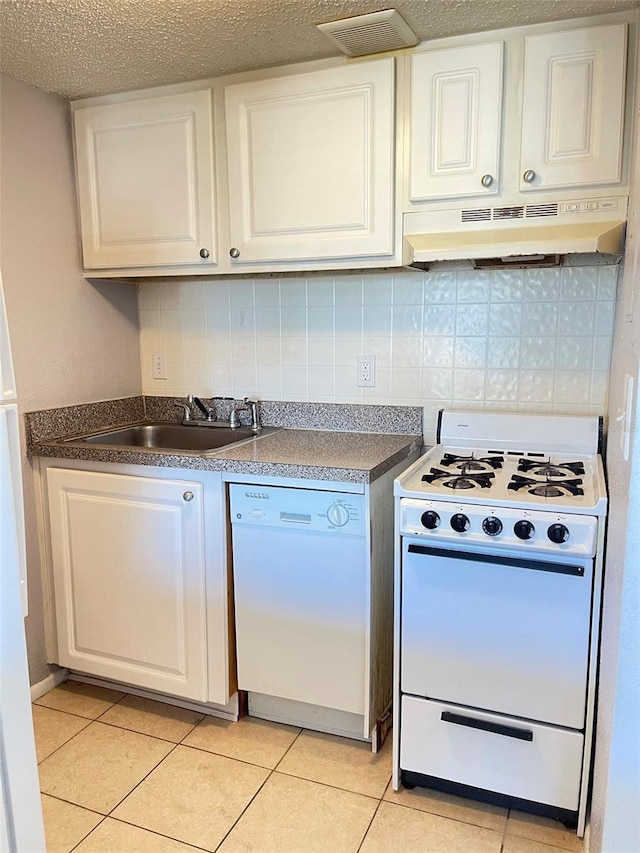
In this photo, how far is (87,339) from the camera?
96.1 inches

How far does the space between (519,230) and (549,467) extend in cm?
73

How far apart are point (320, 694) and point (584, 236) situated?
157cm

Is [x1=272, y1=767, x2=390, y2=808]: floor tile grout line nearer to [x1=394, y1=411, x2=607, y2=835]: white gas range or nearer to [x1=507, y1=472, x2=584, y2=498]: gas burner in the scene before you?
[x1=394, y1=411, x2=607, y2=835]: white gas range

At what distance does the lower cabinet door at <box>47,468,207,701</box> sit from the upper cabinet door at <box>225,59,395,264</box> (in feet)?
2.96

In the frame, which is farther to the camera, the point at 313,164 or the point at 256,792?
the point at 313,164

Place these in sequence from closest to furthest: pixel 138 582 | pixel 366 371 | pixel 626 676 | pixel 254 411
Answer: pixel 626 676 → pixel 138 582 → pixel 366 371 → pixel 254 411

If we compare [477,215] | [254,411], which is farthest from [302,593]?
[477,215]

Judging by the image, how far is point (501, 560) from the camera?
1.59m

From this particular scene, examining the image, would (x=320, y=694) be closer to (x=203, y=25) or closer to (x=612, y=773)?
(x=612, y=773)

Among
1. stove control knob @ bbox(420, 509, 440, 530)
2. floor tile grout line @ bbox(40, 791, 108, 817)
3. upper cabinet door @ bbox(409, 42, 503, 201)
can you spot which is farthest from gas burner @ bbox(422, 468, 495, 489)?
floor tile grout line @ bbox(40, 791, 108, 817)

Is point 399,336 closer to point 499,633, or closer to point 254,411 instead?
point 254,411

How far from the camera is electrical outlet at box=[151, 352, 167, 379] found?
268cm

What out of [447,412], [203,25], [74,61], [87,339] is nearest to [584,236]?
[447,412]

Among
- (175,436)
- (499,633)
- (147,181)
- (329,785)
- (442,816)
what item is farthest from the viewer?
(175,436)
